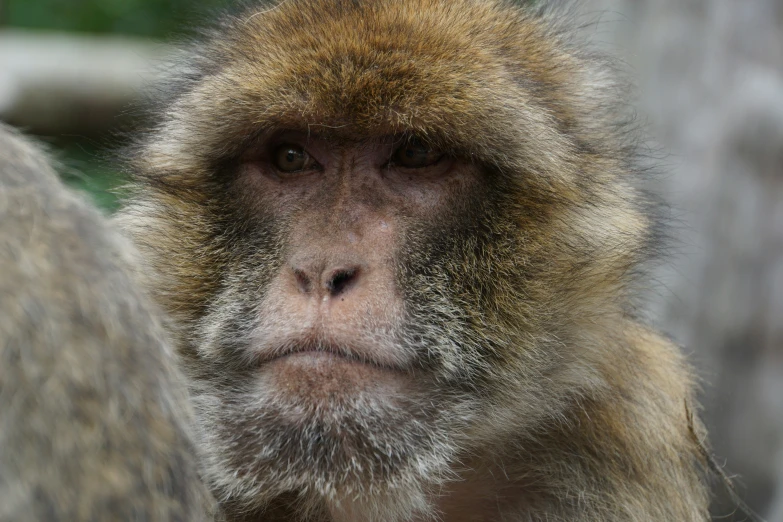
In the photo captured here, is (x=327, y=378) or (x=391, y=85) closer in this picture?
(x=327, y=378)

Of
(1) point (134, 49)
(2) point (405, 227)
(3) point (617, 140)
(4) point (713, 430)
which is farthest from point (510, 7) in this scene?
(1) point (134, 49)

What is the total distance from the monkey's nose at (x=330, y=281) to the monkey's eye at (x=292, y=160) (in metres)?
0.49

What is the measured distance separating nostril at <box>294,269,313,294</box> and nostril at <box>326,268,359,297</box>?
0.05 metres

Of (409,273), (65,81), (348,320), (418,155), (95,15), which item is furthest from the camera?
(95,15)

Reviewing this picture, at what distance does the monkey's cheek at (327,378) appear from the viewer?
2.49 m

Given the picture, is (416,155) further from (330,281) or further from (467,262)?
(330,281)

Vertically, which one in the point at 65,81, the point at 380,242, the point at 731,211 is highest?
the point at 380,242

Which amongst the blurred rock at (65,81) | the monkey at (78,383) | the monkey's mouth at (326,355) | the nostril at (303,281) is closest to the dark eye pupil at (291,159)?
the nostril at (303,281)

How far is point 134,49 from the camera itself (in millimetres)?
8102

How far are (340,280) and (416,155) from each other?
1.71 feet

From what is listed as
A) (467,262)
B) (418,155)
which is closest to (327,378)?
(467,262)

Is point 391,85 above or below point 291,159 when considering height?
above

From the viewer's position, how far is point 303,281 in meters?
2.55

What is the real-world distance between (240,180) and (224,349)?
1.67 feet
